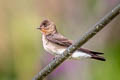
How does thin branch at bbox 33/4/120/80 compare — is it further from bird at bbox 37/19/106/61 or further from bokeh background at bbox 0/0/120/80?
bokeh background at bbox 0/0/120/80

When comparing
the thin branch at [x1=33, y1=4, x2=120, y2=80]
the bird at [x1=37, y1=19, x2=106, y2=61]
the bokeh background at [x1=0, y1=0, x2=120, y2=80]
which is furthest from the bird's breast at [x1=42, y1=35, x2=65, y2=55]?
the thin branch at [x1=33, y1=4, x2=120, y2=80]

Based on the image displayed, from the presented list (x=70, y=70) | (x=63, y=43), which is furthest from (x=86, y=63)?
(x=63, y=43)

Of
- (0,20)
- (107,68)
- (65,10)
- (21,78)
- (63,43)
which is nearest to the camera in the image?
(63,43)

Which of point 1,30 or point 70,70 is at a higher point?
point 1,30

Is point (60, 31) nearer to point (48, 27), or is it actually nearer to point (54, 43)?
point (48, 27)

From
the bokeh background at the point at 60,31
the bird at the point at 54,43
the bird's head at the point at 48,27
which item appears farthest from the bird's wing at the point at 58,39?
the bokeh background at the point at 60,31

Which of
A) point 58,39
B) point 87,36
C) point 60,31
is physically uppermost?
point 87,36

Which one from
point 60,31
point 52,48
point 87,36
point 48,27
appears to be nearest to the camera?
point 87,36

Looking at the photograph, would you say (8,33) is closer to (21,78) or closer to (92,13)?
(21,78)

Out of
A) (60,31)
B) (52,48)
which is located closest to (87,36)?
(52,48)
